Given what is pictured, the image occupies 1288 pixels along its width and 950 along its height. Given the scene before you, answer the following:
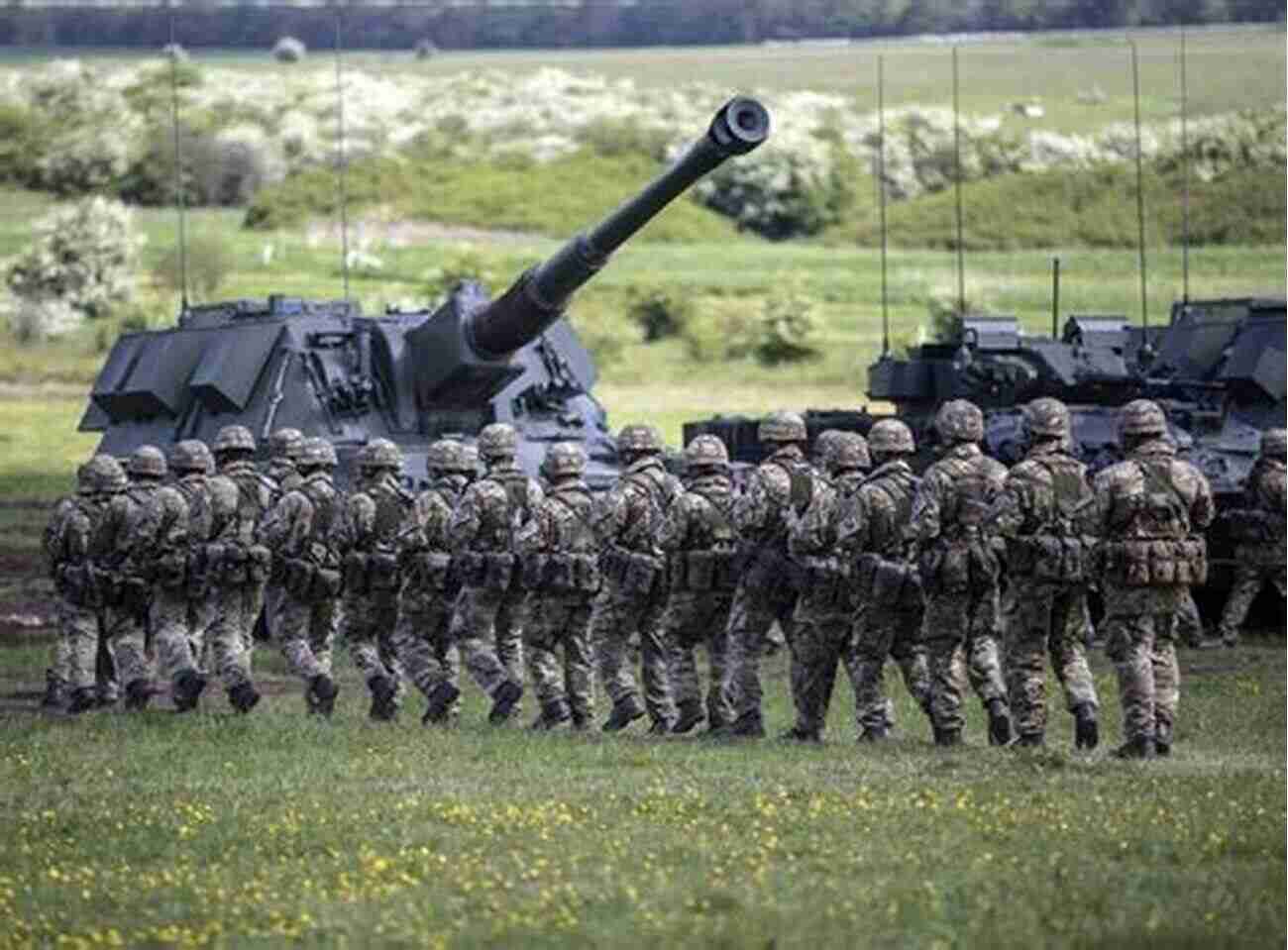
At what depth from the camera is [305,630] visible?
932 inches

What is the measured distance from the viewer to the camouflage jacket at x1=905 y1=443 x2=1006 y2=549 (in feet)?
67.7

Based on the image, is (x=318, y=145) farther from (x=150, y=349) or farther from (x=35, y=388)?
(x=150, y=349)

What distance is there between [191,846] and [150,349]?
49.3 feet

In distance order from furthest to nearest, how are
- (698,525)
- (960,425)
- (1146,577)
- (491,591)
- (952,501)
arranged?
1. (491,591)
2. (698,525)
3. (960,425)
4. (952,501)
5. (1146,577)

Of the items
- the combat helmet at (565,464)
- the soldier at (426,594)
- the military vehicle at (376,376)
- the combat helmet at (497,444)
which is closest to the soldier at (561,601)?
the combat helmet at (565,464)

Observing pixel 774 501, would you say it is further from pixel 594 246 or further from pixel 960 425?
pixel 594 246

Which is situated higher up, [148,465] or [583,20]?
[583,20]

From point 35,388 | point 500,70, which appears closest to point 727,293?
point 35,388

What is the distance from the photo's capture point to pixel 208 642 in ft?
78.0

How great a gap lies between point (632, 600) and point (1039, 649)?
3000 mm

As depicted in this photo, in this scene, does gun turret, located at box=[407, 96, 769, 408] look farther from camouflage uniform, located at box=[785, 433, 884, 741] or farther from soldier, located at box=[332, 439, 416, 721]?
camouflage uniform, located at box=[785, 433, 884, 741]

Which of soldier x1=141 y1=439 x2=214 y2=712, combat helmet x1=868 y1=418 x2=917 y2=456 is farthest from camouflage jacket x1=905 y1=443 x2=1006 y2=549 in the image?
soldier x1=141 y1=439 x2=214 y2=712

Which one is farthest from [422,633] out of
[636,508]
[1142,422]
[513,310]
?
[513,310]

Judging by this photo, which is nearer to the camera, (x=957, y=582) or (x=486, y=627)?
(x=957, y=582)
